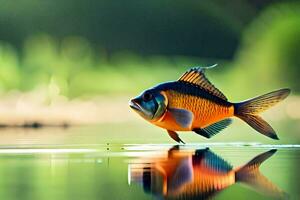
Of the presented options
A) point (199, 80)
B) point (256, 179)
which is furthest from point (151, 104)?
point (256, 179)

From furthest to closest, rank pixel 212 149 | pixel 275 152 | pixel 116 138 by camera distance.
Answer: pixel 116 138, pixel 212 149, pixel 275 152

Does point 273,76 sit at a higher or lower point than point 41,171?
higher

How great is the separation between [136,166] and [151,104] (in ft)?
2.16

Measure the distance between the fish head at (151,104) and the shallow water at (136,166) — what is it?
0.60 ft

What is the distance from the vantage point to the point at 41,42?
3459 mm

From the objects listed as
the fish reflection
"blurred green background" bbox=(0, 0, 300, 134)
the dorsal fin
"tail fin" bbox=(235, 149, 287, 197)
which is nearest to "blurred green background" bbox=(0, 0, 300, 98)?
"blurred green background" bbox=(0, 0, 300, 134)

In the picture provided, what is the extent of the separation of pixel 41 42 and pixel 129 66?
0.50 meters

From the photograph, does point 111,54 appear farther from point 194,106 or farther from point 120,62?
point 194,106

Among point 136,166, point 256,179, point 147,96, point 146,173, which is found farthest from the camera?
point 147,96

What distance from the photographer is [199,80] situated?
3.12m

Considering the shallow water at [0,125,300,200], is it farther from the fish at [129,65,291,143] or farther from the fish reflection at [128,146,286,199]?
the fish at [129,65,291,143]

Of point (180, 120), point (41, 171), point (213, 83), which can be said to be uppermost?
point (213, 83)

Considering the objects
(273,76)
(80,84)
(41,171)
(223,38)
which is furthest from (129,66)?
(41,171)

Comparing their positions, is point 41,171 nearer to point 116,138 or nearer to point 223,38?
point 116,138
